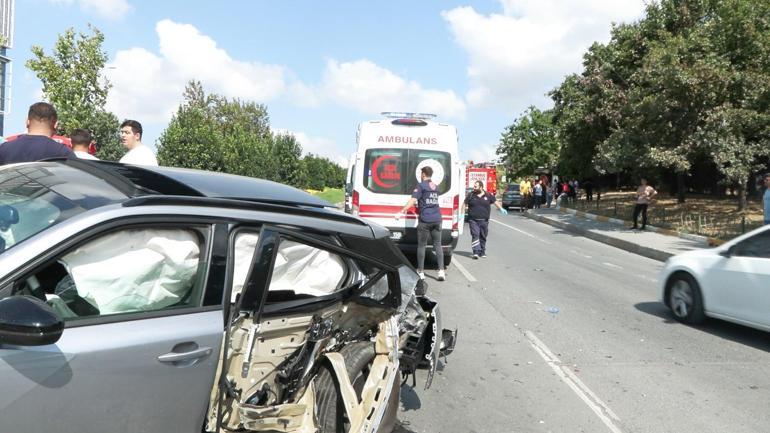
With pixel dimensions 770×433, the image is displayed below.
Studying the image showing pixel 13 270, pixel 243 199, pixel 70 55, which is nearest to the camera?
pixel 13 270

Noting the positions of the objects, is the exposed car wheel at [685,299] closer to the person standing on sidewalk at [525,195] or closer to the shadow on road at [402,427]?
the shadow on road at [402,427]

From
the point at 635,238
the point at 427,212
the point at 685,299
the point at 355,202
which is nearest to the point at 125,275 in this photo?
the point at 685,299

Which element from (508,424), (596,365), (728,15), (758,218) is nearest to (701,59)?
(728,15)

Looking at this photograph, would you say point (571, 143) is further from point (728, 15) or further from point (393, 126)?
point (393, 126)

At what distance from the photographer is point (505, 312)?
27.3 ft

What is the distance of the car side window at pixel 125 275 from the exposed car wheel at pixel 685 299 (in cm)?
671

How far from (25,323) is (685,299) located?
7.63 m

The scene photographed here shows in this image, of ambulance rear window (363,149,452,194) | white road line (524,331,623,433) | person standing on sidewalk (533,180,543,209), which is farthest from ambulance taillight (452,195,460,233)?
person standing on sidewalk (533,180,543,209)

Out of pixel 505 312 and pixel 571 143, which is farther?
pixel 571 143

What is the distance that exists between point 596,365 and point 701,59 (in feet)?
60.7

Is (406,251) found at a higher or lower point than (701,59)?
lower

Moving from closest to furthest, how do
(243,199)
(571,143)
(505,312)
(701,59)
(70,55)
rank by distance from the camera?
(243,199) → (505,312) → (701,59) → (70,55) → (571,143)

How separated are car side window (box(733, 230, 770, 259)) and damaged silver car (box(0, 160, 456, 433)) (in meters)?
5.05

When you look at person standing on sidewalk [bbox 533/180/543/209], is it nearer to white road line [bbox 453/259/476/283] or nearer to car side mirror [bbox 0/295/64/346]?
white road line [bbox 453/259/476/283]
